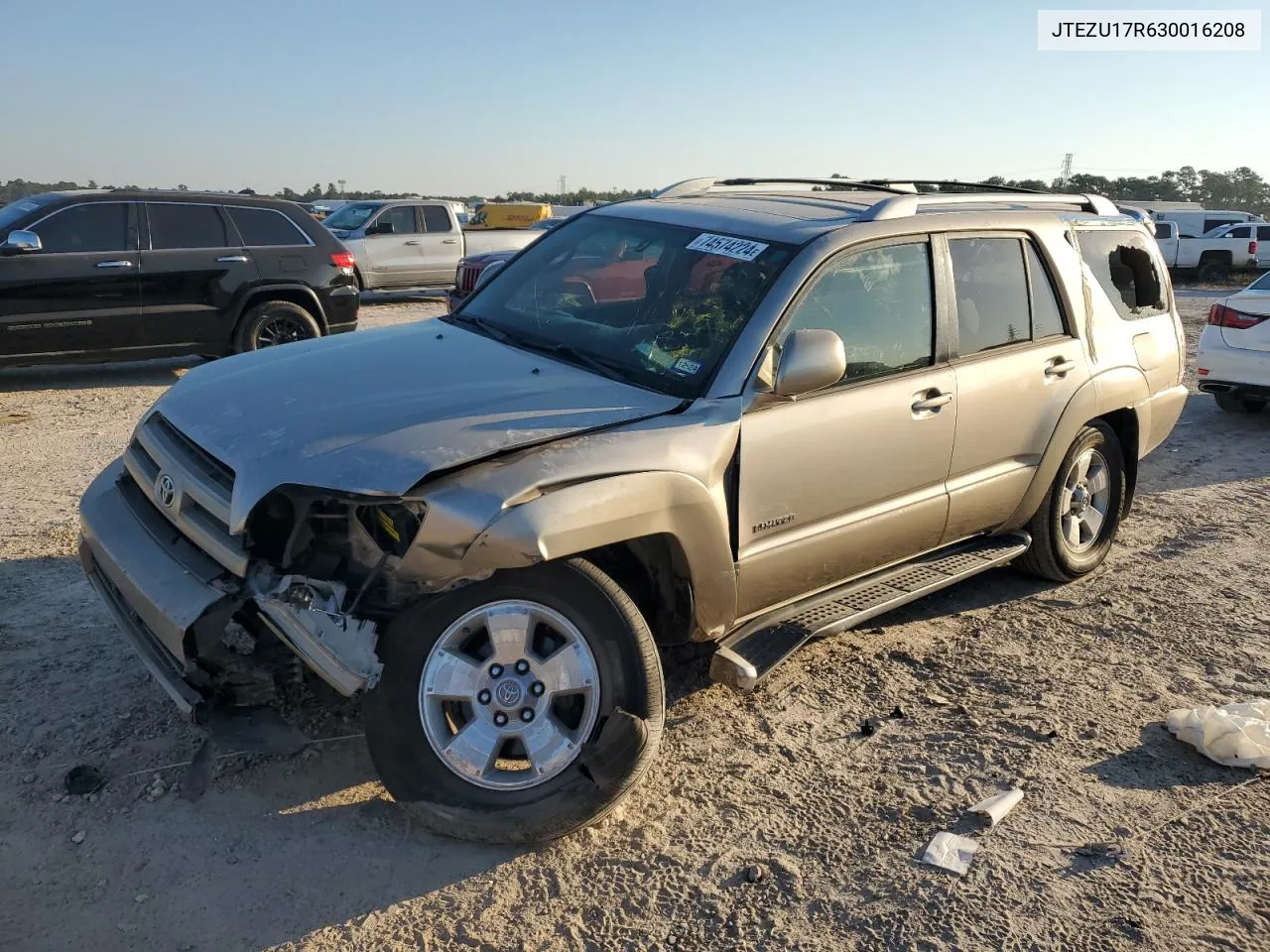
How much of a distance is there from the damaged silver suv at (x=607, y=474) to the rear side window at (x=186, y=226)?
5825mm

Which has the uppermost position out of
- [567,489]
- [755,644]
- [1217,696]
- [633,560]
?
[567,489]

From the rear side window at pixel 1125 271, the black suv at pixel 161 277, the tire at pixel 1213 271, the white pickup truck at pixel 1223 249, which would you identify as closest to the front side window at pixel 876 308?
the rear side window at pixel 1125 271

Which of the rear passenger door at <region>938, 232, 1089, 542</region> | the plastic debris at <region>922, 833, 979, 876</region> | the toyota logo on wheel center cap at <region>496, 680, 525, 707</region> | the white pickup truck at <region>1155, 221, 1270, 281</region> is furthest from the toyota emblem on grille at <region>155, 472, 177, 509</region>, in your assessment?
the white pickup truck at <region>1155, 221, 1270, 281</region>

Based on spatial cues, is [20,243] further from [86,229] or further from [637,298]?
[637,298]

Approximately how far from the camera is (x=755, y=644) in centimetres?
375

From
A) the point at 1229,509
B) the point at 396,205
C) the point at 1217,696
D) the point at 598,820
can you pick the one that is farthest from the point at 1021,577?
the point at 396,205

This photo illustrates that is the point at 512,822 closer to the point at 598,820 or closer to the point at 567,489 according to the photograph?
the point at 598,820

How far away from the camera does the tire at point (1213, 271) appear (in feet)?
86.5

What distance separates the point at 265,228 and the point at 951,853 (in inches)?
350

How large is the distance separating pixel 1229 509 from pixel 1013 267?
3.01 metres

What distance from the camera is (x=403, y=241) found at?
17.0 metres

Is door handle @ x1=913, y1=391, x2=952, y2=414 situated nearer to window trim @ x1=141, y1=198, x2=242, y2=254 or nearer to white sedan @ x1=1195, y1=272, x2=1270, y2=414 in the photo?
white sedan @ x1=1195, y1=272, x2=1270, y2=414

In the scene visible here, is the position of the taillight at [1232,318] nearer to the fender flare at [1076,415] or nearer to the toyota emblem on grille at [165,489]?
the fender flare at [1076,415]

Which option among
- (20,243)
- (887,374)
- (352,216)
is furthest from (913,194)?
(352,216)
